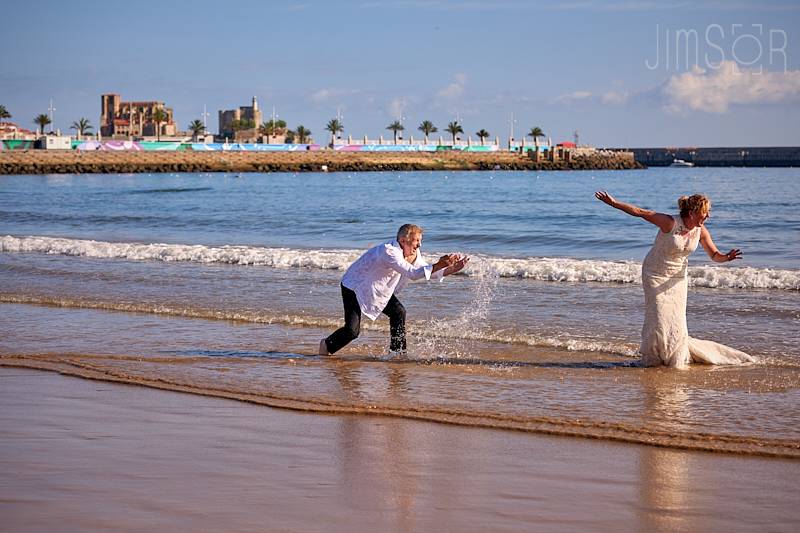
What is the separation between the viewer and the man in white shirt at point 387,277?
823 centimetres

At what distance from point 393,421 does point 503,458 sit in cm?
113

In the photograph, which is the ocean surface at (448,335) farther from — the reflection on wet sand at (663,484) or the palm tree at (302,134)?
the palm tree at (302,134)

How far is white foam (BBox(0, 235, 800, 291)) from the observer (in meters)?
14.4

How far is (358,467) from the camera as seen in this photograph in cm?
536

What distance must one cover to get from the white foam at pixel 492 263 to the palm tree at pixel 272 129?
137 m

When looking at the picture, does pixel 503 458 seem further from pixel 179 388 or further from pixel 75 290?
pixel 75 290

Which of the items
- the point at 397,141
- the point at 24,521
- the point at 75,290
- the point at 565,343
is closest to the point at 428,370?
the point at 565,343

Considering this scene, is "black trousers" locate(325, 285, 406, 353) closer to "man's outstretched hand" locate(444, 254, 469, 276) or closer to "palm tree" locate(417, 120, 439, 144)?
"man's outstretched hand" locate(444, 254, 469, 276)

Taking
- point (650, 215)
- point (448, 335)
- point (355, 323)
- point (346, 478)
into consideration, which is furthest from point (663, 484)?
point (448, 335)

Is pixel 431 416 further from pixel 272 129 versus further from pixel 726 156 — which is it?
pixel 726 156

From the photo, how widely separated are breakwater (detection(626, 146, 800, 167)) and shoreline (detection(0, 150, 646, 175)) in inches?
965

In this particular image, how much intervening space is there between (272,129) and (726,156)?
2972 inches

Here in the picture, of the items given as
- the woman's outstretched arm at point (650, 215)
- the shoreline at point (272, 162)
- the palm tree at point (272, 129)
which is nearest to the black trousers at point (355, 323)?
the woman's outstretched arm at point (650, 215)

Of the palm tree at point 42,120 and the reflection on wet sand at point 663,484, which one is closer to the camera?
the reflection on wet sand at point 663,484
